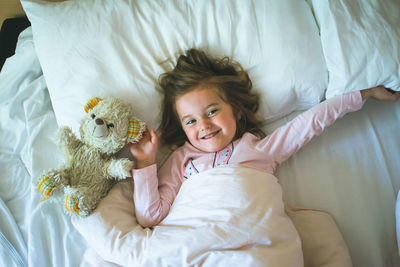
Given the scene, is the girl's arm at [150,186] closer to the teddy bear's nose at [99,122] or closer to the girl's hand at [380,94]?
the teddy bear's nose at [99,122]

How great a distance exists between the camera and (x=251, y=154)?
3.03ft

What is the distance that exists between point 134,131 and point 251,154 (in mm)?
407

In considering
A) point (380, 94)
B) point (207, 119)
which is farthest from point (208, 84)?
point (380, 94)

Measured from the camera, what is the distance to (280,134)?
3.12 feet

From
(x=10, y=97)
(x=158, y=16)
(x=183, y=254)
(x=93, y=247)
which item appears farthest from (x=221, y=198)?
(x=10, y=97)

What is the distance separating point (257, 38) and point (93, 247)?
2.96ft

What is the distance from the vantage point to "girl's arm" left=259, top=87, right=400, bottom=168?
926 millimetres

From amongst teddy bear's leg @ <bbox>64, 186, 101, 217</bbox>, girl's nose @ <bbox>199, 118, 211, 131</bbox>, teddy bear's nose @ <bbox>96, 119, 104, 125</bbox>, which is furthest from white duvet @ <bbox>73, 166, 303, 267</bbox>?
teddy bear's nose @ <bbox>96, 119, 104, 125</bbox>

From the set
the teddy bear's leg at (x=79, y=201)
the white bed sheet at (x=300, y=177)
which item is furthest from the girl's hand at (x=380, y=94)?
the teddy bear's leg at (x=79, y=201)

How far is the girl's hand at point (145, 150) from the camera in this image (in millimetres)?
900

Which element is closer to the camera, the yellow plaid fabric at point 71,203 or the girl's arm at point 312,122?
the yellow plaid fabric at point 71,203

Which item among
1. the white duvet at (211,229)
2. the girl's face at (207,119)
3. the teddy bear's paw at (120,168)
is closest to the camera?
the white duvet at (211,229)

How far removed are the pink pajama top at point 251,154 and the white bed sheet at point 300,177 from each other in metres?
0.10

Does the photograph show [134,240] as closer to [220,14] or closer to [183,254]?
[183,254]
